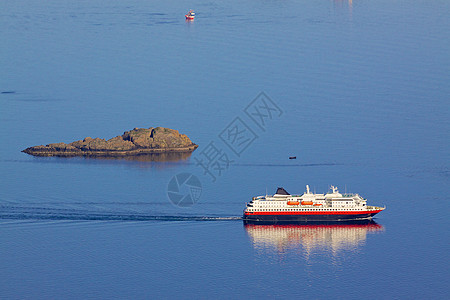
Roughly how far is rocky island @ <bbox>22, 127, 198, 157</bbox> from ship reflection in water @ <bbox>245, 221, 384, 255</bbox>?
3098cm

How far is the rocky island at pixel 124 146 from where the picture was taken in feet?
398

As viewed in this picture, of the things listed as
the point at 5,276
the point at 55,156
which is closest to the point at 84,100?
the point at 55,156

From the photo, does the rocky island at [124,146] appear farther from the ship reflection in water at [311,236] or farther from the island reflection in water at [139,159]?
the ship reflection in water at [311,236]

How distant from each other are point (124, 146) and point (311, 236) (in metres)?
38.2

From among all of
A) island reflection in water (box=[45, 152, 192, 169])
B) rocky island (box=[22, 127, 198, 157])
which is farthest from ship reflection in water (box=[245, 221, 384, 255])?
rocky island (box=[22, 127, 198, 157])

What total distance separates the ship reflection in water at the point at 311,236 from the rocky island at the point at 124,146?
31.0 meters

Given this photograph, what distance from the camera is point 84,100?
476ft

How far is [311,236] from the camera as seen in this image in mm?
91562

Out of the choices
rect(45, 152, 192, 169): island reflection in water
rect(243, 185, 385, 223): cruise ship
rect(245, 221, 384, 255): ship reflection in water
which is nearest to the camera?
rect(245, 221, 384, 255): ship reflection in water

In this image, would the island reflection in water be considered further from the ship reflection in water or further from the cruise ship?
the ship reflection in water

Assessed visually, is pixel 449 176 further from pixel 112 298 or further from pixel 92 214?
pixel 112 298

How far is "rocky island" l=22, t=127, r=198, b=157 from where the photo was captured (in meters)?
121

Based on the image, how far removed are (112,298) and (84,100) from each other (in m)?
72.1

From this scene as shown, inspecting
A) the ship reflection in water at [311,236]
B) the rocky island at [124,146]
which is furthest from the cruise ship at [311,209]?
the rocky island at [124,146]
